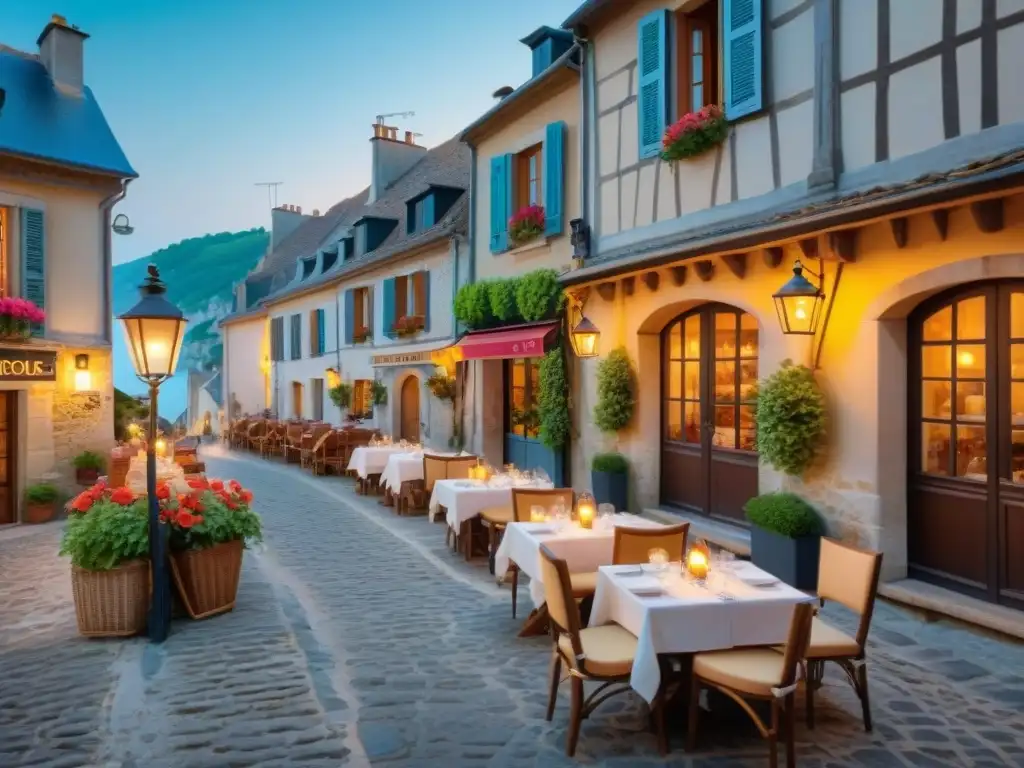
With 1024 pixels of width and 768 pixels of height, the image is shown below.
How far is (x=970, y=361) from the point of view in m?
5.61

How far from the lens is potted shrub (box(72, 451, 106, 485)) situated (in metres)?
11.2

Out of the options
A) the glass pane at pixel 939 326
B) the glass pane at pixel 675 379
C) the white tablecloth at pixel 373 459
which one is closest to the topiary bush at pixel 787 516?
the glass pane at pixel 939 326

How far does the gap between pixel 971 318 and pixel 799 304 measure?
119 cm

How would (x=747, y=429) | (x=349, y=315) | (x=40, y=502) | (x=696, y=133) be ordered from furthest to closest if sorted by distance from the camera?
(x=349, y=315) < (x=40, y=502) < (x=747, y=429) < (x=696, y=133)

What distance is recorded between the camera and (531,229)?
11.2 meters

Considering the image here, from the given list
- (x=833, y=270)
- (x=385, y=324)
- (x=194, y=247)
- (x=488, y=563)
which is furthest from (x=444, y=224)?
→ (x=194, y=247)

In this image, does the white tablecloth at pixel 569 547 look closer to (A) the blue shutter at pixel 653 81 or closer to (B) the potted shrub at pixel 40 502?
(A) the blue shutter at pixel 653 81

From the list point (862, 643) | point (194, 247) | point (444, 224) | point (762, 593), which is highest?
point (194, 247)

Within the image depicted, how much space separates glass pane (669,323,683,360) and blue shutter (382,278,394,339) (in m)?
9.01

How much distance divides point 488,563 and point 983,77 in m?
5.76

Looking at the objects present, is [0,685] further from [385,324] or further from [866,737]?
[385,324]

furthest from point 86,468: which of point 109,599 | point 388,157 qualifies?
point 388,157

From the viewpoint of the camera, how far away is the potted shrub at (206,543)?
19.2 ft

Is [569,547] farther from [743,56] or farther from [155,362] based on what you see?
[743,56]
